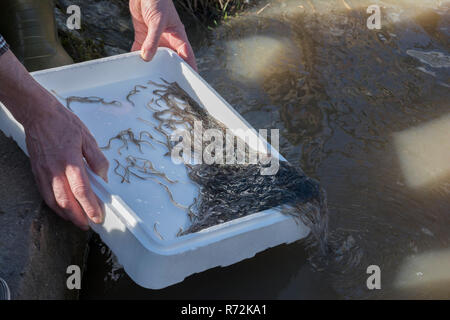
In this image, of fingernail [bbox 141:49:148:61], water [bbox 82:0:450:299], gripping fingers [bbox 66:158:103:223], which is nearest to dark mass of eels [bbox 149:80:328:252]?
water [bbox 82:0:450:299]

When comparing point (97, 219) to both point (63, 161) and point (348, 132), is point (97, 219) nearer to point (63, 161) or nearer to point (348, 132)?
point (63, 161)

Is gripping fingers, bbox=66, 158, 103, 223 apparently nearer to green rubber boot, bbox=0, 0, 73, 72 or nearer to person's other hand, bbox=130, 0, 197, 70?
person's other hand, bbox=130, 0, 197, 70

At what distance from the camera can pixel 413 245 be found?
2.17 metres

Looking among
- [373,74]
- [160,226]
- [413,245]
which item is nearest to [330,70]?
[373,74]

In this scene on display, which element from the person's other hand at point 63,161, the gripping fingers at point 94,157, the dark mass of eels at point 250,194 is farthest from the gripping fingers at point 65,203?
the dark mass of eels at point 250,194

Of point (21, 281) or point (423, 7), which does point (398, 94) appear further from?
point (21, 281)

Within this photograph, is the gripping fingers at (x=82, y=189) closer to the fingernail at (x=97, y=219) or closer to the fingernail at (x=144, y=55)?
the fingernail at (x=97, y=219)

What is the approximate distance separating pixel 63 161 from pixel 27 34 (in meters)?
1.25

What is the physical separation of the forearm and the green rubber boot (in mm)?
941

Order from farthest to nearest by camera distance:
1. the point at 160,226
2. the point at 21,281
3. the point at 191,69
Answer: the point at 191,69 → the point at 160,226 → the point at 21,281

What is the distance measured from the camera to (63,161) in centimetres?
179

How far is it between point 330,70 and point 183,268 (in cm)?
199

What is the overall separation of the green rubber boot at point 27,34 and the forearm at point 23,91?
0.94 m

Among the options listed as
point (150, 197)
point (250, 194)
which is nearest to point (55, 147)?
point (150, 197)
